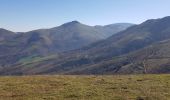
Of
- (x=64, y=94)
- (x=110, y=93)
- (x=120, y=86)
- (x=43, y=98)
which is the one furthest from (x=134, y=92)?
(x=43, y=98)

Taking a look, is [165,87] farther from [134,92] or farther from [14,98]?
[14,98]

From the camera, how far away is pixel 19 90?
3466cm

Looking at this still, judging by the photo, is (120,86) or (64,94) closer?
(64,94)

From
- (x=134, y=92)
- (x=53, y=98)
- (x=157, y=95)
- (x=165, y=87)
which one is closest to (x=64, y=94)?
(x=53, y=98)

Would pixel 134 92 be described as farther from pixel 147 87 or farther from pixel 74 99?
pixel 74 99

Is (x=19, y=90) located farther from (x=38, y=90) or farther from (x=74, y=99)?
(x=74, y=99)

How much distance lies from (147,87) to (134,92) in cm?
389

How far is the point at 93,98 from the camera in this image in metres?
29.6

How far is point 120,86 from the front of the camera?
37.1 metres

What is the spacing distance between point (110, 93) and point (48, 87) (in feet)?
27.8

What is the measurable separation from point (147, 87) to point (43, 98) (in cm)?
1243

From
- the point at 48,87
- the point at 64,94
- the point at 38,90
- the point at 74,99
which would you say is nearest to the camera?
the point at 74,99

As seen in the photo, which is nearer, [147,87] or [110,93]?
[110,93]

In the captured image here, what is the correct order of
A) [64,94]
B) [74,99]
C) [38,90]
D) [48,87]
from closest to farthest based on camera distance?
[74,99]
[64,94]
[38,90]
[48,87]
